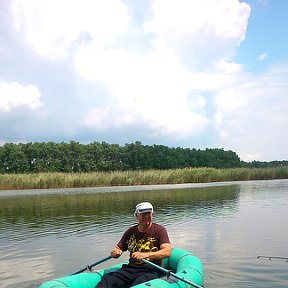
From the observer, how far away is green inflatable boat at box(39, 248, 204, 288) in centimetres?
632

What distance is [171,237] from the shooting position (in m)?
12.5

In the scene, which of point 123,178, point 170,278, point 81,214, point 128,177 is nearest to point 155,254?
point 170,278

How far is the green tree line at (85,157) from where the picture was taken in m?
75.1

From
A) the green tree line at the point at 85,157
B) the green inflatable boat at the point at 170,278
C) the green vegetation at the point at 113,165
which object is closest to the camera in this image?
the green inflatable boat at the point at 170,278

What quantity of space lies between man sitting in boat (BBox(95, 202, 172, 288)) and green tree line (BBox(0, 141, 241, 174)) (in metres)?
69.7

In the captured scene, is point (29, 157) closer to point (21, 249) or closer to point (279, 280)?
point (21, 249)

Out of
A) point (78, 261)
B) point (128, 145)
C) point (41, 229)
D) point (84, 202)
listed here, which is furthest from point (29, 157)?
point (78, 261)

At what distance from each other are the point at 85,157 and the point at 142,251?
243 ft

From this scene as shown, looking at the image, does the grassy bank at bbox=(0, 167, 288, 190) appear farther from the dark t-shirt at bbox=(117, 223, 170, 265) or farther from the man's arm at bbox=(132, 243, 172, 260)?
the man's arm at bbox=(132, 243, 172, 260)

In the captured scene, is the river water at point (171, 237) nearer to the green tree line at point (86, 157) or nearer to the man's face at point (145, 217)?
the man's face at point (145, 217)

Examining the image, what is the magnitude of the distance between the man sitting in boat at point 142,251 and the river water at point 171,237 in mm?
1879

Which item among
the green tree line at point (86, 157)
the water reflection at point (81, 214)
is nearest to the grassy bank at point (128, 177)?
the water reflection at point (81, 214)

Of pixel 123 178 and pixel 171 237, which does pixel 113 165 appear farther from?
pixel 171 237

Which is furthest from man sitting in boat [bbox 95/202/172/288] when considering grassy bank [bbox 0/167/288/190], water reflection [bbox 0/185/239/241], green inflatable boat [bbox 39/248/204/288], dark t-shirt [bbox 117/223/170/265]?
grassy bank [bbox 0/167/288/190]
